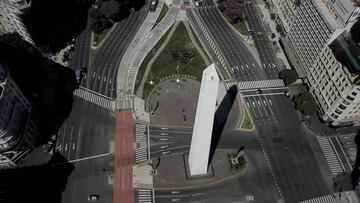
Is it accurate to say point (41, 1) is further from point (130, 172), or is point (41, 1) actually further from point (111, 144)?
point (130, 172)

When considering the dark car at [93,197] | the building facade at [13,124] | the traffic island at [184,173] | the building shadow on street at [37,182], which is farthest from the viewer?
the traffic island at [184,173]

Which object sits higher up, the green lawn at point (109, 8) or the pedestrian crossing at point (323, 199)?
the green lawn at point (109, 8)

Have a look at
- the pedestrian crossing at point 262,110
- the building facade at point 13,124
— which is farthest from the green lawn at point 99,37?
the pedestrian crossing at point 262,110

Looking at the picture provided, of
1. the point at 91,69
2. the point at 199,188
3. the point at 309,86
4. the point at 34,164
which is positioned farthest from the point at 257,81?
the point at 34,164

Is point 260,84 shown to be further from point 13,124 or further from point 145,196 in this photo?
point 13,124

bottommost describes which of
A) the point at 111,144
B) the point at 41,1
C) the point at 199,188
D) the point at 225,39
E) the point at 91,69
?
the point at 199,188

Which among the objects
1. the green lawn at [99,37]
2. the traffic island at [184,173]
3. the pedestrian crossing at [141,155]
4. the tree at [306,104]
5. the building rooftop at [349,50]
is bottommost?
the traffic island at [184,173]

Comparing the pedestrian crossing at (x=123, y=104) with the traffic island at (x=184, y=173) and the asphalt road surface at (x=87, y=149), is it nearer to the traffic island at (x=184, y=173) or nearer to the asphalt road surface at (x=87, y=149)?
the asphalt road surface at (x=87, y=149)
